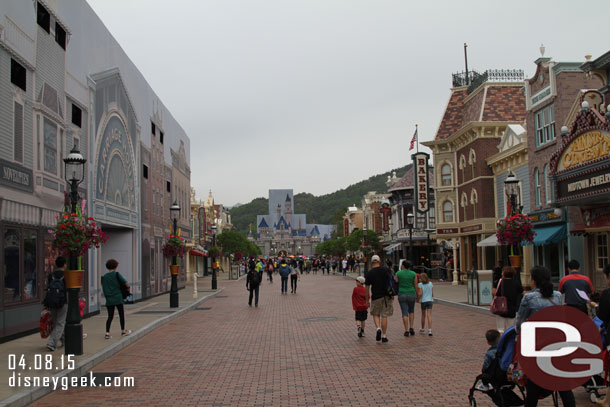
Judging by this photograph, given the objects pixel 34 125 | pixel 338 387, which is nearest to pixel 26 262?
pixel 34 125

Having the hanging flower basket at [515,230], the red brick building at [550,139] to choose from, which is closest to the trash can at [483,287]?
the hanging flower basket at [515,230]

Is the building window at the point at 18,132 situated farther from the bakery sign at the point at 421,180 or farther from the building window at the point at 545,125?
the bakery sign at the point at 421,180

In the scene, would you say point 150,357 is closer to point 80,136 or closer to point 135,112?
Answer: point 80,136

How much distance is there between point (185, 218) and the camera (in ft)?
130

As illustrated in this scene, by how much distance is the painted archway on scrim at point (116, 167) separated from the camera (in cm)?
2086

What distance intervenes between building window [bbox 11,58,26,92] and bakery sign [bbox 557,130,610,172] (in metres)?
16.8

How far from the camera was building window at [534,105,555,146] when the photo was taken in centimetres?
2622

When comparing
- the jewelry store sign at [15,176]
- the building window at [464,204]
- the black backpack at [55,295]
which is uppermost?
the building window at [464,204]

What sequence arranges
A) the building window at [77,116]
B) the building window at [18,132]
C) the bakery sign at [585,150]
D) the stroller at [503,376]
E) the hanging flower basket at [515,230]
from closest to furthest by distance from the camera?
the stroller at [503,376], the building window at [18,132], the hanging flower basket at [515,230], the building window at [77,116], the bakery sign at [585,150]

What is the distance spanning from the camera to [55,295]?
1171 cm

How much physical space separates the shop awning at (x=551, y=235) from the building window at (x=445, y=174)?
Answer: 45.2ft

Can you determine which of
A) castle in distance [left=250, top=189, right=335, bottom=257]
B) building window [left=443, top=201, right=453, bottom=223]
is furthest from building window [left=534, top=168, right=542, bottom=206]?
castle in distance [left=250, top=189, right=335, bottom=257]

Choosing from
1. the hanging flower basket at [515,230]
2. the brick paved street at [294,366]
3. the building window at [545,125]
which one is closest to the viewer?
the brick paved street at [294,366]

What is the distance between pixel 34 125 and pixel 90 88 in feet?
16.5
